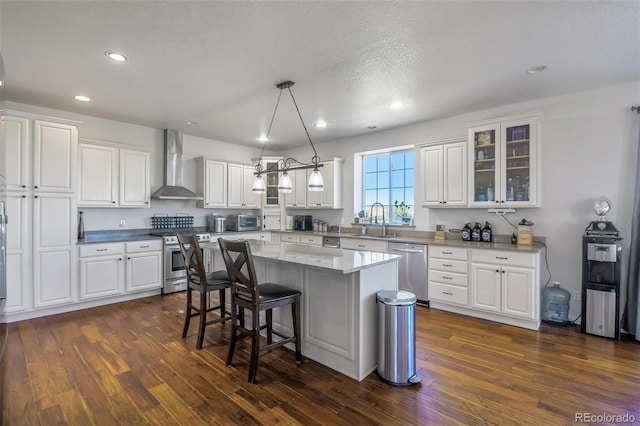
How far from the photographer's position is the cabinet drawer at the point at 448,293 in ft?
12.8

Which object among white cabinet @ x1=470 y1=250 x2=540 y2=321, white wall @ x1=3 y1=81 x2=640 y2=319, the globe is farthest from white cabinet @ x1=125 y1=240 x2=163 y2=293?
the globe

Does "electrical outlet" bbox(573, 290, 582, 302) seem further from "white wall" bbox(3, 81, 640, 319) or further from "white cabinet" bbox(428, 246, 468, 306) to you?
"white cabinet" bbox(428, 246, 468, 306)

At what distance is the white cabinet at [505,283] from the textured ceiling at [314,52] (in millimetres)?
1931

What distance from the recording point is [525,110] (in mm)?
3932

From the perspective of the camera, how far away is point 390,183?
5461 mm

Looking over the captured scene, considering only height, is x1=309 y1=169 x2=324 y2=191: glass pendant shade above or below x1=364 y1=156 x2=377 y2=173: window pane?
below

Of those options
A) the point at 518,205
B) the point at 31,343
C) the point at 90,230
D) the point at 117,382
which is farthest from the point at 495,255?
the point at 90,230

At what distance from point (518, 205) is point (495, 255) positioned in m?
0.72

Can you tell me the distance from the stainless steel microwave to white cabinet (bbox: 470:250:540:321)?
4050 mm

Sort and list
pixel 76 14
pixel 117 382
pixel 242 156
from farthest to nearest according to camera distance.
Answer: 1. pixel 242 156
2. pixel 117 382
3. pixel 76 14

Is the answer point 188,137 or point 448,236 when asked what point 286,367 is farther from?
point 188,137

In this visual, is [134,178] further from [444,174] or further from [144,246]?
[444,174]

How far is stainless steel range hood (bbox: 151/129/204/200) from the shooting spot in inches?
209

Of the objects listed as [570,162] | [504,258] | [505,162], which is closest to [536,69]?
[505,162]
